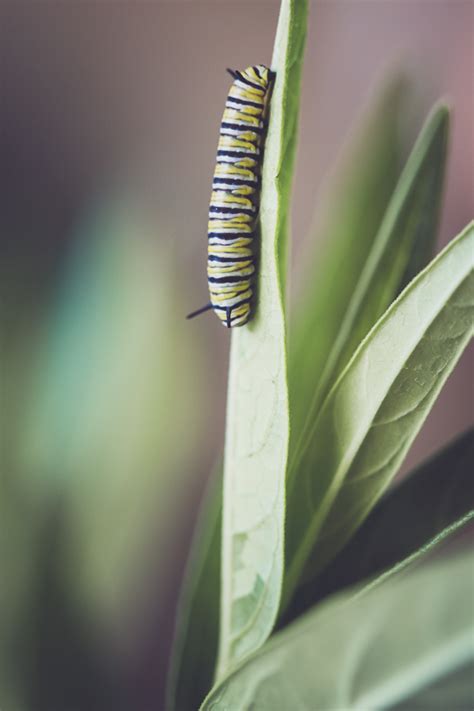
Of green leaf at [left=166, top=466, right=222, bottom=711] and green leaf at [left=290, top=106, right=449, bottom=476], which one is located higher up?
green leaf at [left=290, top=106, right=449, bottom=476]

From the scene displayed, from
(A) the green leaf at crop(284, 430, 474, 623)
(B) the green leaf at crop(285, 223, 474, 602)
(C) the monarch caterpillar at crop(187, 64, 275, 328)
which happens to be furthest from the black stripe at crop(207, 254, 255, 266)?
(A) the green leaf at crop(284, 430, 474, 623)

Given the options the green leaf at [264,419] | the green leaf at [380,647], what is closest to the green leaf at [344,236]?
the green leaf at [264,419]

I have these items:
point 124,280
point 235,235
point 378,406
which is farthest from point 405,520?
point 124,280

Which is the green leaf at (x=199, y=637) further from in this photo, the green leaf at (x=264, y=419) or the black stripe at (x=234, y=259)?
the black stripe at (x=234, y=259)

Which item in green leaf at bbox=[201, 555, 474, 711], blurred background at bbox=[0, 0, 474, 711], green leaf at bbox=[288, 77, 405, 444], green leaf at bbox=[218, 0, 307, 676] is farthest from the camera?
blurred background at bbox=[0, 0, 474, 711]

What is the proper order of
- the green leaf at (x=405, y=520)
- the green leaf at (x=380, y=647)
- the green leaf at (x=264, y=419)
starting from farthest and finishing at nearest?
1. the green leaf at (x=405, y=520)
2. the green leaf at (x=264, y=419)
3. the green leaf at (x=380, y=647)

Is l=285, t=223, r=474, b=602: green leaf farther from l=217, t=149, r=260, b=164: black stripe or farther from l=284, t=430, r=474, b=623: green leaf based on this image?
l=217, t=149, r=260, b=164: black stripe
